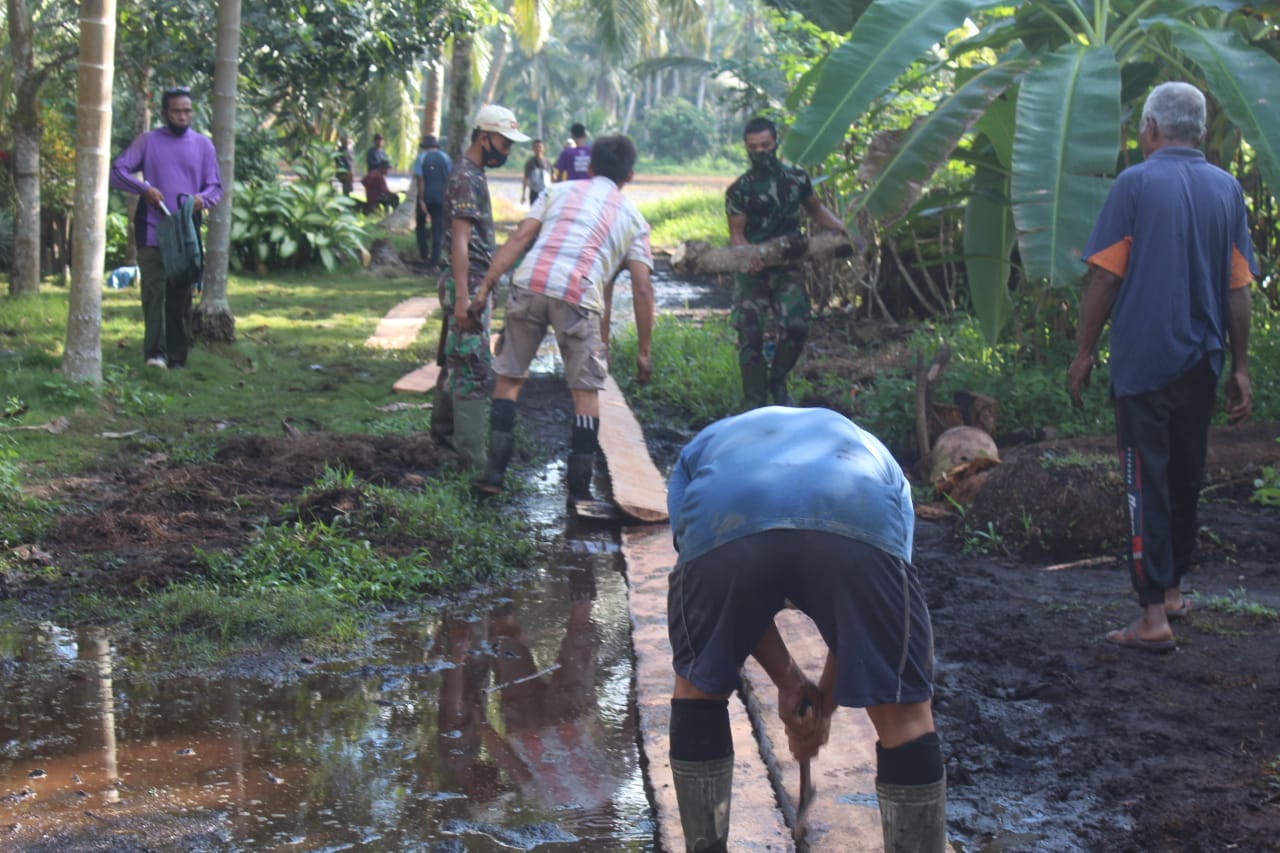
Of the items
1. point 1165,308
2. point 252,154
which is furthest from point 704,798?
point 252,154

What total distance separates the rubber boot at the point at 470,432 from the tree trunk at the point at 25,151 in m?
6.08

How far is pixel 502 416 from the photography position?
686 cm

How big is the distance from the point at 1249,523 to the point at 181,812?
487 centimetres

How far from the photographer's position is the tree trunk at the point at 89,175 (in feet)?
27.2

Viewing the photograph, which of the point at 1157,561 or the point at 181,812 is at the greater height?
the point at 1157,561

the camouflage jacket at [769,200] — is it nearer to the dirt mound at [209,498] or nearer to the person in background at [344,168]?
the dirt mound at [209,498]

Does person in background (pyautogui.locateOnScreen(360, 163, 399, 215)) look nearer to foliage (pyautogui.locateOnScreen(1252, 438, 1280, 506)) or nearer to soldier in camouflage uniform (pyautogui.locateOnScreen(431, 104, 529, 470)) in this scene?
soldier in camouflage uniform (pyautogui.locateOnScreen(431, 104, 529, 470))

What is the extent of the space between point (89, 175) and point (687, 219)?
1741cm

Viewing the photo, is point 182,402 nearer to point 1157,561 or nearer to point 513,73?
point 1157,561

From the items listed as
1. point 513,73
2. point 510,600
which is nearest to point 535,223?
point 510,600

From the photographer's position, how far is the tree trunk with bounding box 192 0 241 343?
9.96 metres

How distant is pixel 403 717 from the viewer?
4305mm

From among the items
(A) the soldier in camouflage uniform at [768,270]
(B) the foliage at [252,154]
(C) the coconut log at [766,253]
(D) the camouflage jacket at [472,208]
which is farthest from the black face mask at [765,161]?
(B) the foliage at [252,154]

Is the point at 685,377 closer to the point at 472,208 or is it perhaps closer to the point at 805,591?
the point at 472,208
